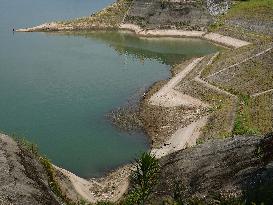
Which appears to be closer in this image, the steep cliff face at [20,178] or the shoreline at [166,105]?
the steep cliff face at [20,178]

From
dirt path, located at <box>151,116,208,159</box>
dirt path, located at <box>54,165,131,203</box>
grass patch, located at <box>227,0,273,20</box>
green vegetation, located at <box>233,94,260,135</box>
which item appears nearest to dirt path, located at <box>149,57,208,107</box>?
green vegetation, located at <box>233,94,260,135</box>

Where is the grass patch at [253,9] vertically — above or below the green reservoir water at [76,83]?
above

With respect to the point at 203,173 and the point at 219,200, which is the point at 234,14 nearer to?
the point at 203,173

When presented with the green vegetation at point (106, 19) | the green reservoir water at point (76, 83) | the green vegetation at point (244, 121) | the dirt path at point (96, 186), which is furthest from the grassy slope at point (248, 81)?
the green vegetation at point (106, 19)

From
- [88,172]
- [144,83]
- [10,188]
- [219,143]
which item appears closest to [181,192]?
[219,143]

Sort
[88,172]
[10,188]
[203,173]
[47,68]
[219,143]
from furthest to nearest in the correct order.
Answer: [47,68] → [88,172] → [219,143] → [203,173] → [10,188]

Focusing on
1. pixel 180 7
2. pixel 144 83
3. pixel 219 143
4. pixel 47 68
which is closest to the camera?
pixel 219 143

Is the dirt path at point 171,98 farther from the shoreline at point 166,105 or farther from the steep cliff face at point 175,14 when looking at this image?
the steep cliff face at point 175,14

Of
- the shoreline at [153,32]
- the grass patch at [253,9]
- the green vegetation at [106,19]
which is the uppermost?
the grass patch at [253,9]
